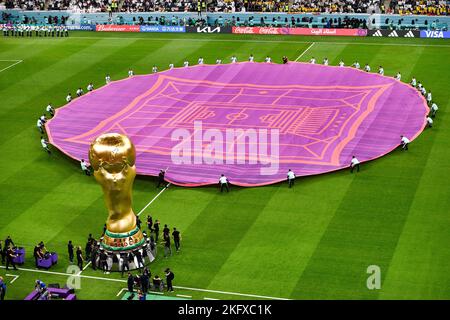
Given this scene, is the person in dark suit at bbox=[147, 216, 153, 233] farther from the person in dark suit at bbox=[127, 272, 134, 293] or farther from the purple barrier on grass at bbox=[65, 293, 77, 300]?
the purple barrier on grass at bbox=[65, 293, 77, 300]

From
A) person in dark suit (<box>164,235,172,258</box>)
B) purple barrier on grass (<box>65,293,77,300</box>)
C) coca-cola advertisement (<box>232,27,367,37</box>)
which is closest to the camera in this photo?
purple barrier on grass (<box>65,293,77,300</box>)

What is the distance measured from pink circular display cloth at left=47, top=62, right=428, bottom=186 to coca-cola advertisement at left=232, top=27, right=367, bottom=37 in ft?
47.5

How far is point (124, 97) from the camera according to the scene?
219ft

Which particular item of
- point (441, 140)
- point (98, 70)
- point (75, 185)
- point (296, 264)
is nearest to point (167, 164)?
point (75, 185)

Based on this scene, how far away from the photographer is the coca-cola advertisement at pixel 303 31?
85.7 metres

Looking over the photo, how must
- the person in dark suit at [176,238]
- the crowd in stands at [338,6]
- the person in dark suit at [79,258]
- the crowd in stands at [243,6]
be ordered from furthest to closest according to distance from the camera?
1. the crowd in stands at [338,6]
2. the crowd in stands at [243,6]
3. the person in dark suit at [176,238]
4. the person in dark suit at [79,258]

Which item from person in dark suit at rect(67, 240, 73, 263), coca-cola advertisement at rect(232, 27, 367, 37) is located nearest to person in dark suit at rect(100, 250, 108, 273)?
person in dark suit at rect(67, 240, 73, 263)

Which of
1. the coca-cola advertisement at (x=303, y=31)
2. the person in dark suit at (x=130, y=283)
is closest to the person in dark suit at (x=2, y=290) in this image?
the person in dark suit at (x=130, y=283)

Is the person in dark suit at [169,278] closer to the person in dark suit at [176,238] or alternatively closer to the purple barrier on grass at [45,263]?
the person in dark suit at [176,238]

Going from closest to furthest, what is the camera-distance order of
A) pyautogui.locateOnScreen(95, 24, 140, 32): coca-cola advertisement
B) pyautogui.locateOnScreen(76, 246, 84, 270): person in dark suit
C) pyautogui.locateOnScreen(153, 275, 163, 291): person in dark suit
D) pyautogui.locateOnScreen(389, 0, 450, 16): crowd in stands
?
pyautogui.locateOnScreen(153, 275, 163, 291): person in dark suit < pyautogui.locateOnScreen(76, 246, 84, 270): person in dark suit < pyautogui.locateOnScreen(389, 0, 450, 16): crowd in stands < pyautogui.locateOnScreen(95, 24, 140, 32): coca-cola advertisement

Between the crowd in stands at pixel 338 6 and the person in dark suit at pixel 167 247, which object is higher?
the crowd in stands at pixel 338 6

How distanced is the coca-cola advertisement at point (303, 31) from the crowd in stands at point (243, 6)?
4697 mm

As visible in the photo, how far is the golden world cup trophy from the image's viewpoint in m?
40.1

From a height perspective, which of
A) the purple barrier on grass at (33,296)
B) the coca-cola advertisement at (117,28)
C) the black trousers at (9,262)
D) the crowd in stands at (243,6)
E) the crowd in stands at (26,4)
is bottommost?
the black trousers at (9,262)
